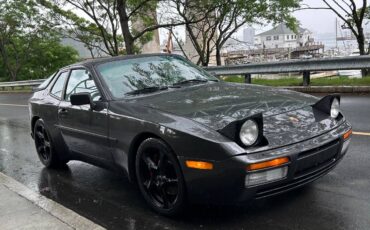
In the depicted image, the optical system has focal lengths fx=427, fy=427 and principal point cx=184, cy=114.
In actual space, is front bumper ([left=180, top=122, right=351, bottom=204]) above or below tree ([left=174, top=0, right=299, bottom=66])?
below

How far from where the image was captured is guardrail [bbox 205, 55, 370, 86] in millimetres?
10656

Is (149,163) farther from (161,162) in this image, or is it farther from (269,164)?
(269,164)

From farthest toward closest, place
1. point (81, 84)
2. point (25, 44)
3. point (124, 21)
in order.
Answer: point (25, 44)
point (124, 21)
point (81, 84)

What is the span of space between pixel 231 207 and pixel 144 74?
1.71 metres

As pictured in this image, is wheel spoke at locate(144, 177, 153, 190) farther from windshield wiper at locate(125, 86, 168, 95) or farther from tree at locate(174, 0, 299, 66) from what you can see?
tree at locate(174, 0, 299, 66)

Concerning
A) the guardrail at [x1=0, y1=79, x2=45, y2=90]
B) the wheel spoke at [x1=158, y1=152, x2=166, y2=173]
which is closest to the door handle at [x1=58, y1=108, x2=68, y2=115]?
the wheel spoke at [x1=158, y1=152, x2=166, y2=173]

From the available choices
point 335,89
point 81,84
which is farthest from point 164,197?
point 335,89

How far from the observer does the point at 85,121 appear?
4.48 m

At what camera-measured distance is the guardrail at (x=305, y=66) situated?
10.7m

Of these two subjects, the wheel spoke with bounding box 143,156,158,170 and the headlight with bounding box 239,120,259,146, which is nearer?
the headlight with bounding box 239,120,259,146

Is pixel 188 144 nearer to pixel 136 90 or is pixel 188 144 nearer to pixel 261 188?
pixel 261 188

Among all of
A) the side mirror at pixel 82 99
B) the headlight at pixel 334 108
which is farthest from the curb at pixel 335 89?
the side mirror at pixel 82 99

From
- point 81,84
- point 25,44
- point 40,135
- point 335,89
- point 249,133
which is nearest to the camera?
point 249,133

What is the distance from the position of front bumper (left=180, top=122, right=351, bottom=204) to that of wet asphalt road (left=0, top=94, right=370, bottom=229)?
30 cm
